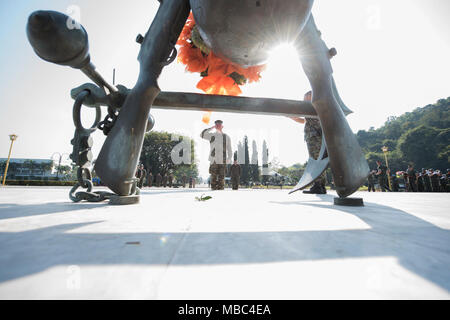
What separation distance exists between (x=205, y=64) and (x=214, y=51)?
5.06 ft

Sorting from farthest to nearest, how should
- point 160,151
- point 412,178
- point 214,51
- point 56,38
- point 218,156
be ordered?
point 160,151
point 412,178
point 218,156
point 214,51
point 56,38

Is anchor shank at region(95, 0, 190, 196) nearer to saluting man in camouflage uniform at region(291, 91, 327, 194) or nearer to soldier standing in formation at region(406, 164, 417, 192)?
saluting man in camouflage uniform at region(291, 91, 327, 194)

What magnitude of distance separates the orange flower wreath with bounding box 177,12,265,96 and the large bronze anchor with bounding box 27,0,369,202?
0.63 meters

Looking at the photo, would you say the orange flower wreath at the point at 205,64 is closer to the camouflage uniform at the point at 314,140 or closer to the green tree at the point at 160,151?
the camouflage uniform at the point at 314,140

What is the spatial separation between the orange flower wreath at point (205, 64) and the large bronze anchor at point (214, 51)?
Result: 24.8 inches

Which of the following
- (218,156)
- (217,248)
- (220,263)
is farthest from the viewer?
(218,156)

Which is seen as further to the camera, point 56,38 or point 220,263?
point 56,38

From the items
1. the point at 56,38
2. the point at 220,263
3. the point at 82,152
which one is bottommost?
the point at 220,263

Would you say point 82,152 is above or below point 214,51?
below

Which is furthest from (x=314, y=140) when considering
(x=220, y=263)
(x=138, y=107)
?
(x=220, y=263)

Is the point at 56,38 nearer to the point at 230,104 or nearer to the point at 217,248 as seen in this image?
the point at 217,248

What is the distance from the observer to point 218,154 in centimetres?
688

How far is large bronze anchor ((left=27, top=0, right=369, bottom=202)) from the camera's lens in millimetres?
1252

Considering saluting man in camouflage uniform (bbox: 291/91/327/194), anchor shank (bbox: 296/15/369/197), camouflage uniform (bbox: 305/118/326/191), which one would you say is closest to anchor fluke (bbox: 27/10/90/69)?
anchor shank (bbox: 296/15/369/197)
